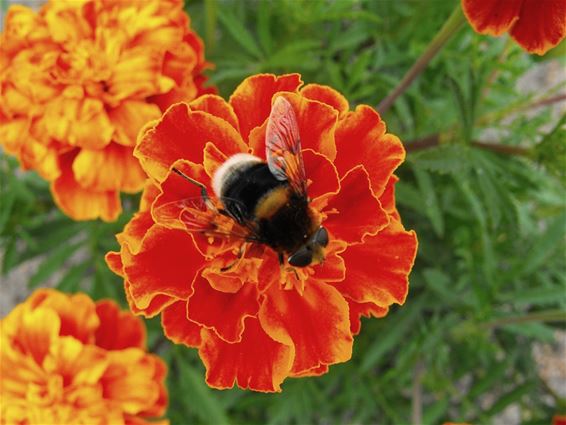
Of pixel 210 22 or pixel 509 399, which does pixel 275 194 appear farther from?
pixel 509 399

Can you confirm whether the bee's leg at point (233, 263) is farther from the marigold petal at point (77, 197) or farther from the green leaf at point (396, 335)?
the green leaf at point (396, 335)

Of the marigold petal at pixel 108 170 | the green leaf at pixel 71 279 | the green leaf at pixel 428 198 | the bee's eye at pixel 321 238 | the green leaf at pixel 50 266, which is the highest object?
the bee's eye at pixel 321 238

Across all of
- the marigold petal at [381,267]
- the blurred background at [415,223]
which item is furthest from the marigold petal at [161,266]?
the blurred background at [415,223]

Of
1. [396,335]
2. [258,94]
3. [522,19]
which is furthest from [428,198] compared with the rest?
[258,94]

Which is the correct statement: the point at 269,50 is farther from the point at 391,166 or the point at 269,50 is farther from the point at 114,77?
the point at 391,166

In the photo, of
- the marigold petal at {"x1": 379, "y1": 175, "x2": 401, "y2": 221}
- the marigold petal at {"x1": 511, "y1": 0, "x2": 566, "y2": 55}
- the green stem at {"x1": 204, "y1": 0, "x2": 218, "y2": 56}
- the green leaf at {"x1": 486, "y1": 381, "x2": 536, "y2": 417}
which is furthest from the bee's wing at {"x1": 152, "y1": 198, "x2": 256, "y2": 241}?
the green leaf at {"x1": 486, "y1": 381, "x2": 536, "y2": 417}

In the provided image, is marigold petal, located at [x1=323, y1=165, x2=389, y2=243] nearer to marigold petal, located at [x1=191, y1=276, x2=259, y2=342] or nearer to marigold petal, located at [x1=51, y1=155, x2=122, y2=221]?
marigold petal, located at [x1=191, y1=276, x2=259, y2=342]
